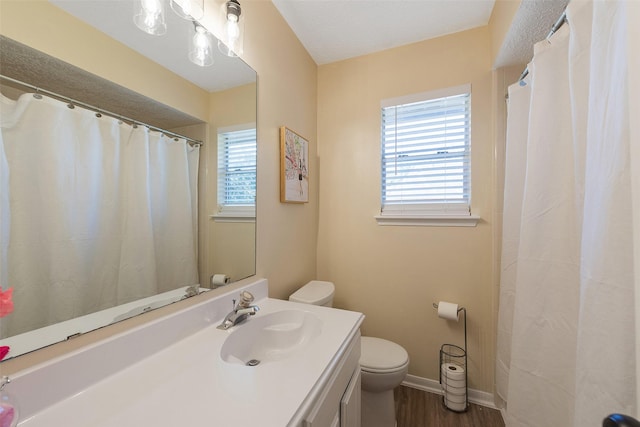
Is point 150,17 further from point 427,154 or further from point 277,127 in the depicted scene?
point 427,154

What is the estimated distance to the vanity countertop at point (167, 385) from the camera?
0.52 meters

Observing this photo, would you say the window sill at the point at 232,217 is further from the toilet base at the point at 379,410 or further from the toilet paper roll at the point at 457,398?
the toilet paper roll at the point at 457,398

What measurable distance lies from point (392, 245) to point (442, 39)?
150 cm

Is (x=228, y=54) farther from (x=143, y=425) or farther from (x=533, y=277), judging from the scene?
(x=533, y=277)

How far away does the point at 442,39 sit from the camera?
169 centimetres

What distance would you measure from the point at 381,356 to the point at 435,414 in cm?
58

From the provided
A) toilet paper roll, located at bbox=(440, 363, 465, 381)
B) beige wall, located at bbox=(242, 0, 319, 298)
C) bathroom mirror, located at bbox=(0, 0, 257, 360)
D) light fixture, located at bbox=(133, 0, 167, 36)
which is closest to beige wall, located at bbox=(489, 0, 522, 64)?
beige wall, located at bbox=(242, 0, 319, 298)

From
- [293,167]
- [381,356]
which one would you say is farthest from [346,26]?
[381,356]

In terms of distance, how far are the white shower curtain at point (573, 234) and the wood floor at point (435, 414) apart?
252 millimetres

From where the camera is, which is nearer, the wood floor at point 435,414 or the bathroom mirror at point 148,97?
the bathroom mirror at point 148,97

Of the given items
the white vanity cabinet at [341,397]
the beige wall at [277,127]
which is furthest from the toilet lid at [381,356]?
the beige wall at [277,127]

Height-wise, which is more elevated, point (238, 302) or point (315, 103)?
point (315, 103)

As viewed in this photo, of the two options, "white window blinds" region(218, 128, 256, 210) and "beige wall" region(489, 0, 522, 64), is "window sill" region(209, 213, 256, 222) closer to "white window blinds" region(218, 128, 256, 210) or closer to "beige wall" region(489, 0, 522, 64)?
"white window blinds" region(218, 128, 256, 210)

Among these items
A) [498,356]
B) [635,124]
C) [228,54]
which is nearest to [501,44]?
[635,124]
